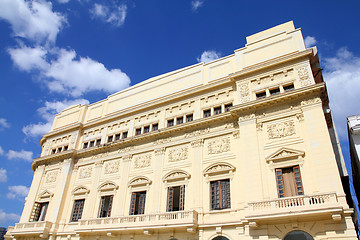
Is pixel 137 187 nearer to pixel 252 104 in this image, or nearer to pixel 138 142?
pixel 138 142

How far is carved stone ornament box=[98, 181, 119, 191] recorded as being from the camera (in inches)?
972

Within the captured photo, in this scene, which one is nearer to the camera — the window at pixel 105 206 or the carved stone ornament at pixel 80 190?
the window at pixel 105 206

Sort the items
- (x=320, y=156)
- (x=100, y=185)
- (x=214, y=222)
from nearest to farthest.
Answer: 1. (x=320, y=156)
2. (x=214, y=222)
3. (x=100, y=185)

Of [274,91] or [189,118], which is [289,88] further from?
[189,118]

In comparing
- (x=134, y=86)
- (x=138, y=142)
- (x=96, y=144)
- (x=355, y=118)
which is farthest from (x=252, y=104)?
(x=96, y=144)

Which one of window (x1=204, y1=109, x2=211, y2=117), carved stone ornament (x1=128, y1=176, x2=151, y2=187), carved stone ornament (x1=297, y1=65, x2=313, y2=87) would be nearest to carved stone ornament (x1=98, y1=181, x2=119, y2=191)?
carved stone ornament (x1=128, y1=176, x2=151, y2=187)

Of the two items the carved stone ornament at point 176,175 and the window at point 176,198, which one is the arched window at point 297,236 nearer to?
the window at point 176,198

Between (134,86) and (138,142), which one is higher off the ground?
(134,86)

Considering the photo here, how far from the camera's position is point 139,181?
23672 mm

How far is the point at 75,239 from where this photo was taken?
79.3ft

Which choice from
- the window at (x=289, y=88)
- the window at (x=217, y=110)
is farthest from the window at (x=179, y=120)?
the window at (x=289, y=88)

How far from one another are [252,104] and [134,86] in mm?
14598

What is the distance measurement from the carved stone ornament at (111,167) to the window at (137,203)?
367 cm

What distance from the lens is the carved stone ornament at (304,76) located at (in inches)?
775
